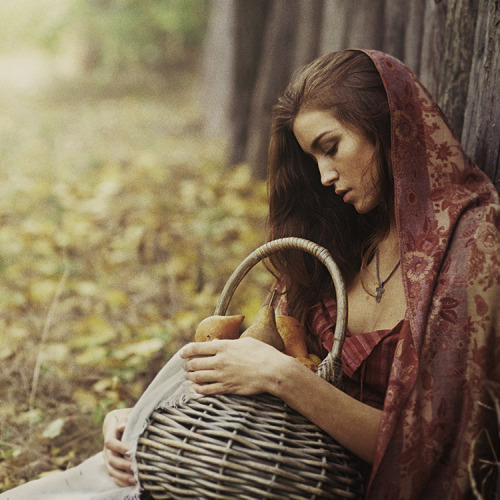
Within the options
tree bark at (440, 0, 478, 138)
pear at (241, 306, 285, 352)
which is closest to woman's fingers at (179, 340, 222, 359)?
pear at (241, 306, 285, 352)

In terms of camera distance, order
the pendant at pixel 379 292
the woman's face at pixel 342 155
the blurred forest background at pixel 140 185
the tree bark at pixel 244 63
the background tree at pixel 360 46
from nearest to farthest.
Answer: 1. the woman's face at pixel 342 155
2. the pendant at pixel 379 292
3. the background tree at pixel 360 46
4. the blurred forest background at pixel 140 185
5. the tree bark at pixel 244 63

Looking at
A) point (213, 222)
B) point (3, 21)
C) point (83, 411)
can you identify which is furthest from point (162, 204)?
point (3, 21)

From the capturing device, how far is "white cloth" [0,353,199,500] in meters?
1.81

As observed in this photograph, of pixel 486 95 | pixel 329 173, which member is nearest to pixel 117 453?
pixel 329 173

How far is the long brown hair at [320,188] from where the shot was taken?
1.99 meters

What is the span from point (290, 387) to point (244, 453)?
21 centimetres

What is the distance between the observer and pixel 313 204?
2344 mm

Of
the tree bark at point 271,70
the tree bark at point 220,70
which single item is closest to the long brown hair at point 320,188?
the tree bark at point 271,70

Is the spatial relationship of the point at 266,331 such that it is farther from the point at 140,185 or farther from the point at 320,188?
the point at 140,185

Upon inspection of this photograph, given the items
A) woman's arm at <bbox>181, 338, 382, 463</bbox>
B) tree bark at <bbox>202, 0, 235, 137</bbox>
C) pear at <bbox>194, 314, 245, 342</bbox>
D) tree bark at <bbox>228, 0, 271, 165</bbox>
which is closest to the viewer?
woman's arm at <bbox>181, 338, 382, 463</bbox>

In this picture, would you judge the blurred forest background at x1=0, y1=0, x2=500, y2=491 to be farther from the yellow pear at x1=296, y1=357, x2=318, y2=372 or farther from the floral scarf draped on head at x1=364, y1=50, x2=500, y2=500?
the yellow pear at x1=296, y1=357, x2=318, y2=372

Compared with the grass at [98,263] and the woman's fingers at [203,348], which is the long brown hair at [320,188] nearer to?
the woman's fingers at [203,348]

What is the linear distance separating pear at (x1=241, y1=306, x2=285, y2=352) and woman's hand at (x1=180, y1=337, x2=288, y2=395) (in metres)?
0.08

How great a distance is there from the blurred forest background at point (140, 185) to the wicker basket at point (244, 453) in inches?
45.8
